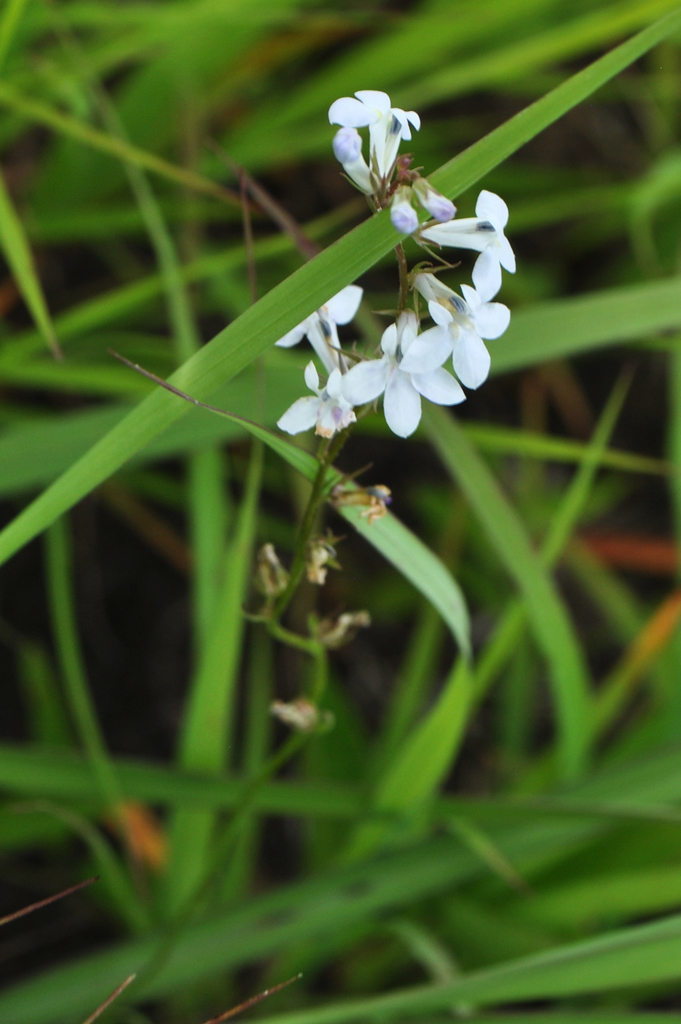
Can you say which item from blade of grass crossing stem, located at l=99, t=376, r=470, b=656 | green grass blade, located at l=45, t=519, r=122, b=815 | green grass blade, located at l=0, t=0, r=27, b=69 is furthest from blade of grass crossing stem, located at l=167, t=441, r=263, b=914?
green grass blade, located at l=0, t=0, r=27, b=69

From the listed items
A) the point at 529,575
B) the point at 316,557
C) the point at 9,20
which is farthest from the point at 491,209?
the point at 9,20

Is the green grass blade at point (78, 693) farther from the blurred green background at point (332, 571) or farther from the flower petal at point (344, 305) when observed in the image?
the flower petal at point (344, 305)

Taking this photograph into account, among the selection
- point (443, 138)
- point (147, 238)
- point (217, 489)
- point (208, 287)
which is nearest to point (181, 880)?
point (217, 489)

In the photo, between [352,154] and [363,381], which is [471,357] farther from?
[352,154]

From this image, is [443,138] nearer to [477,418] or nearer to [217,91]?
[217,91]

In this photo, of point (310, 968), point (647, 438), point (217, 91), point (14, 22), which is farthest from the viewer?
point (647, 438)

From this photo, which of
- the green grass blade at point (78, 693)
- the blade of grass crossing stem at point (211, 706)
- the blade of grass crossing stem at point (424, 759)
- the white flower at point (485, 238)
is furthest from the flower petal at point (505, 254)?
the green grass blade at point (78, 693)
